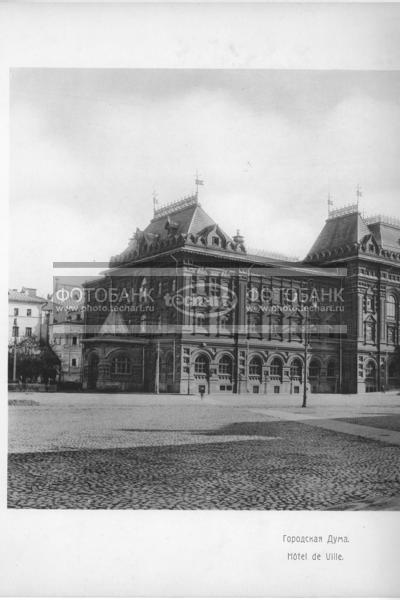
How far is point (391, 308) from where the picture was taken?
17.3m

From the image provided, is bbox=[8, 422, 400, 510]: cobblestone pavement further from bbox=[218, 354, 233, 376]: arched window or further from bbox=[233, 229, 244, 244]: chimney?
bbox=[233, 229, 244, 244]: chimney

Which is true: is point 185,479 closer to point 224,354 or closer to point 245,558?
point 245,558

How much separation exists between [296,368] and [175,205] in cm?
570

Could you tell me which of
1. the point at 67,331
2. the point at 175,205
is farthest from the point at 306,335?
the point at 67,331

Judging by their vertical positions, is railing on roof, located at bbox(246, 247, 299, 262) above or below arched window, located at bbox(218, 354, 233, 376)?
above

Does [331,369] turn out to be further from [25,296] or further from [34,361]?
[25,296]

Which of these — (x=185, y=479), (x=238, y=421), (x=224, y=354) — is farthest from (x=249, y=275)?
(x=185, y=479)

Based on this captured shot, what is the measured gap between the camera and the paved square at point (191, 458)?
1020 centimetres

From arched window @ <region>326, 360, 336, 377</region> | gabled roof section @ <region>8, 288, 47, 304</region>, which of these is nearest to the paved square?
arched window @ <region>326, 360, 336, 377</region>

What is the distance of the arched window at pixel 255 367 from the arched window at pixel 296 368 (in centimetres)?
84

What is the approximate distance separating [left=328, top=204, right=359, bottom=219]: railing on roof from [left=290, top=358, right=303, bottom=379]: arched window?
4.00m

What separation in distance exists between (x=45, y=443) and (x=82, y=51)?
7.15 m

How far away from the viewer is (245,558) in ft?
32.3

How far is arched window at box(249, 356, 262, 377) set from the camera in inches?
635
